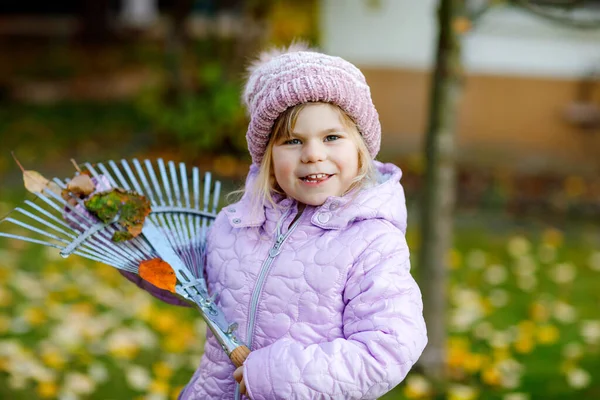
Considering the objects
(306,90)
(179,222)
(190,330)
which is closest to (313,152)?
(306,90)

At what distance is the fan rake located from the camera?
5.46ft

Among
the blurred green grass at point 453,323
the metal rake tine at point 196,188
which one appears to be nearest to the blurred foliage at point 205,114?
the blurred green grass at point 453,323

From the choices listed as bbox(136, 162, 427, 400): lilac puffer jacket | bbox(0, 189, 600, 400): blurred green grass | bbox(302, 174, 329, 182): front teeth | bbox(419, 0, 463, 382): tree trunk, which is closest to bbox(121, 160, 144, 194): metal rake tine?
bbox(136, 162, 427, 400): lilac puffer jacket

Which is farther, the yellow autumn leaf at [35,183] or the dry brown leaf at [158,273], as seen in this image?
the yellow autumn leaf at [35,183]

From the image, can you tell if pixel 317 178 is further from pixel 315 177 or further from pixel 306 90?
pixel 306 90

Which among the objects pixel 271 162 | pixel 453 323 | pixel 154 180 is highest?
pixel 271 162

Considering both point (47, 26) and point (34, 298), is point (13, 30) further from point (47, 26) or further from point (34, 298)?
point (34, 298)

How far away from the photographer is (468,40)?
6922 mm

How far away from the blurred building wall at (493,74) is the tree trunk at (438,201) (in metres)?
3.53

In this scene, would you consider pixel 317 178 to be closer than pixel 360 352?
No

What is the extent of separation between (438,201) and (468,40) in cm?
397

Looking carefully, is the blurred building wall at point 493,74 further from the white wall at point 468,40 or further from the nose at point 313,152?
the nose at point 313,152

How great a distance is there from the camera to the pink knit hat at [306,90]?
1579 millimetres

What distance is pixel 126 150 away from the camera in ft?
24.9
